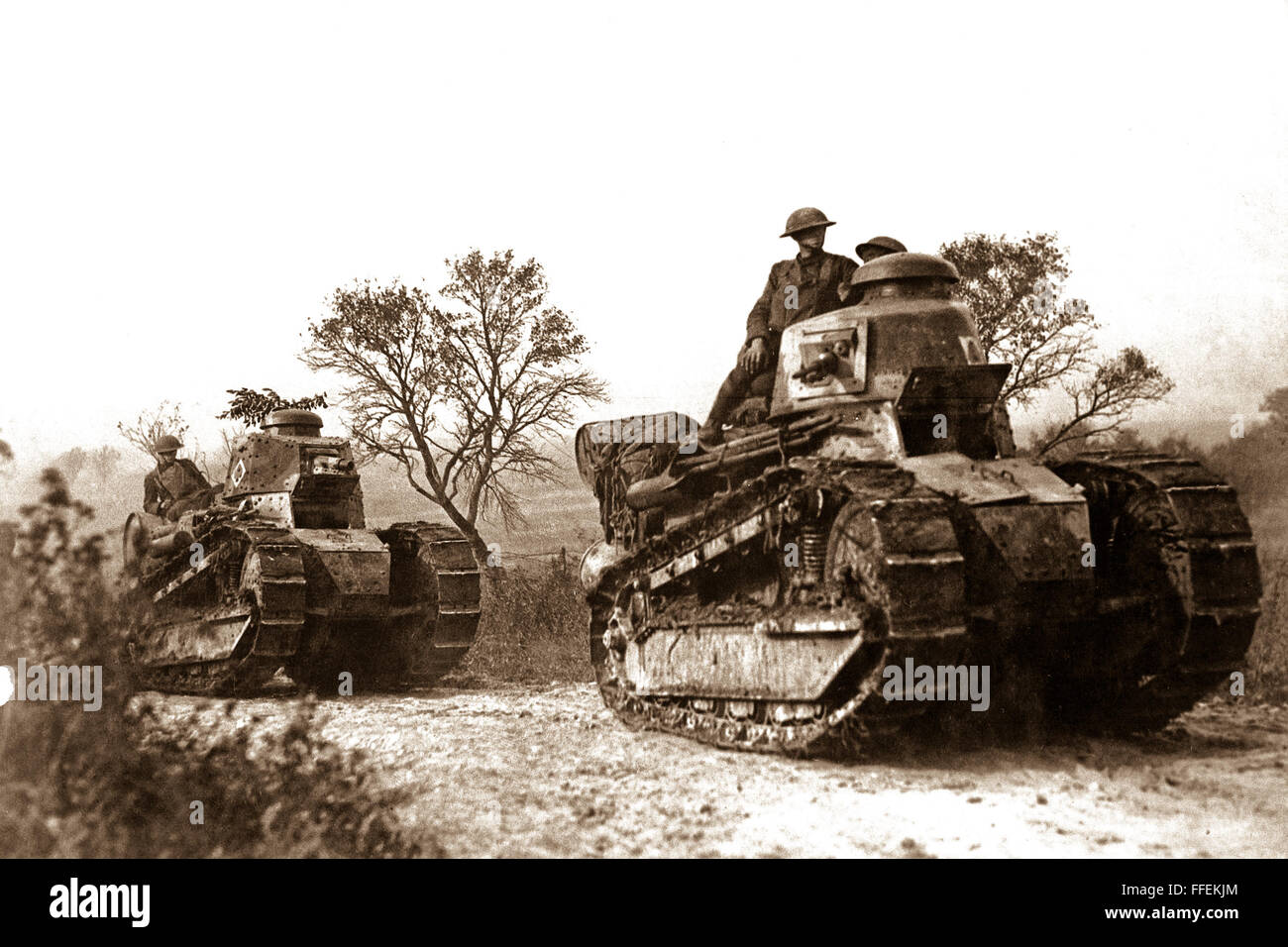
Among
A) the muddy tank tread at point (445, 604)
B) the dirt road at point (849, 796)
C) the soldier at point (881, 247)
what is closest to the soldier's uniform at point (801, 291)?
the soldier at point (881, 247)

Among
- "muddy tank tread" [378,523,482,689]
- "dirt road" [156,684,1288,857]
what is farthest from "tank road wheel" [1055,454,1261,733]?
"muddy tank tread" [378,523,482,689]

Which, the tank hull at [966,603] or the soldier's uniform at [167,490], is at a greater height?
the soldier's uniform at [167,490]

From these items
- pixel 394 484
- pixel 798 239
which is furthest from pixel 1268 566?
pixel 394 484

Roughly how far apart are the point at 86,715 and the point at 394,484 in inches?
1550

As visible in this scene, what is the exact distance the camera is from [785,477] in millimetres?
10352

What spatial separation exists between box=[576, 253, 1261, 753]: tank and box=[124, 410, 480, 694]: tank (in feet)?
12.6

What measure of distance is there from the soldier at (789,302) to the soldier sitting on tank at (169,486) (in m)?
7.63

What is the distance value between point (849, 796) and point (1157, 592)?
2.76m

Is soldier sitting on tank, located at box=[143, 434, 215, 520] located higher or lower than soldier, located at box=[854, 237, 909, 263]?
lower

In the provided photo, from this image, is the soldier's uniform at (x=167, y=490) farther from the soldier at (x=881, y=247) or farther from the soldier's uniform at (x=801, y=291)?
the soldier at (x=881, y=247)

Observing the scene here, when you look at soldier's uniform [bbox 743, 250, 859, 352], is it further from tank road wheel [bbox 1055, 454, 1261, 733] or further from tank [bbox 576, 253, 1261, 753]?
tank road wheel [bbox 1055, 454, 1261, 733]

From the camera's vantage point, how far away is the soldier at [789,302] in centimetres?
1223

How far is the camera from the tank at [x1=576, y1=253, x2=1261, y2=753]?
29.2 ft
